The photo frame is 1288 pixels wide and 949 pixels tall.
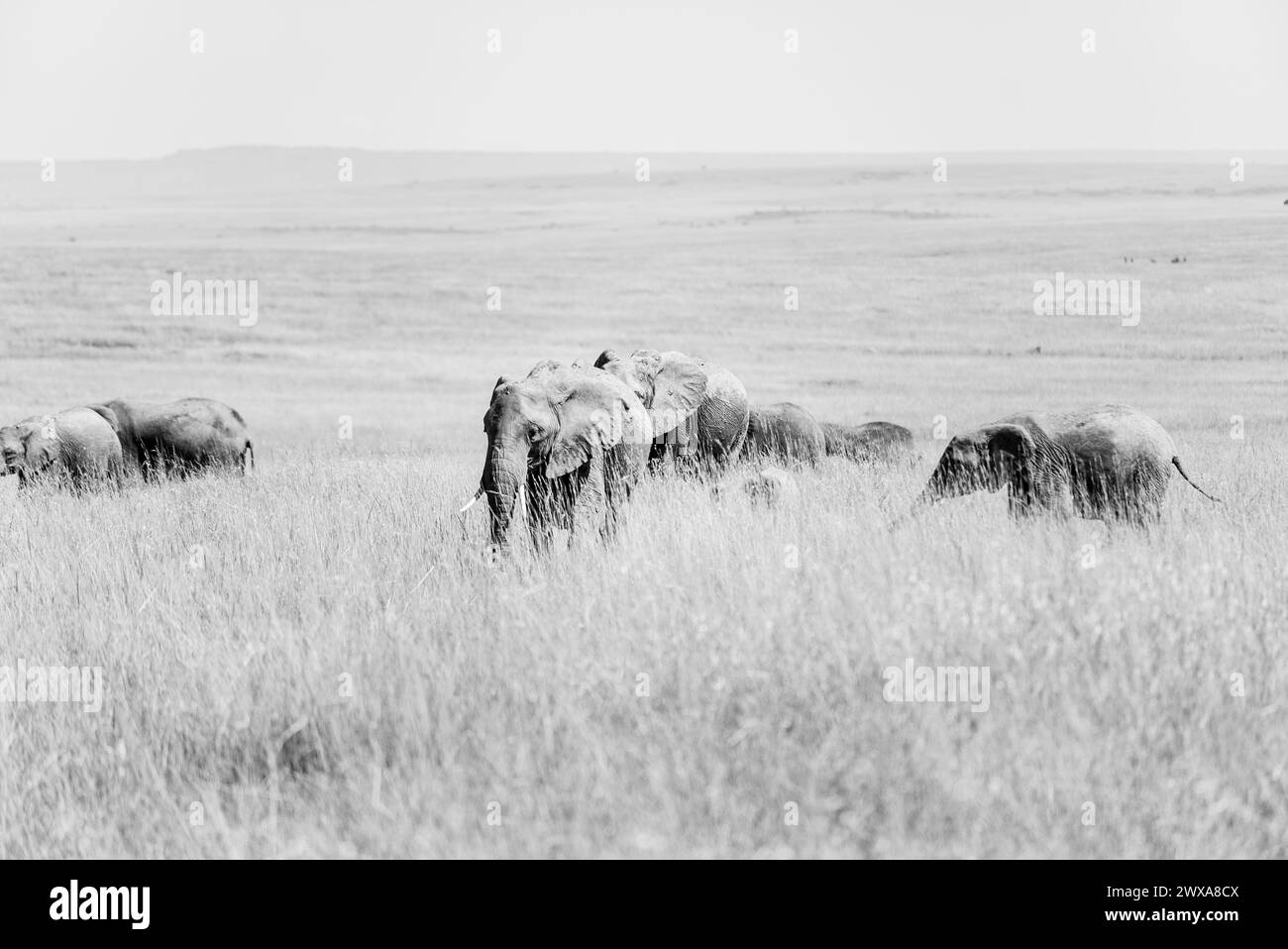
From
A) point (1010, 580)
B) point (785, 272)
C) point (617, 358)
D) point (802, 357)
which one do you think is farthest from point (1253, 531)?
point (785, 272)

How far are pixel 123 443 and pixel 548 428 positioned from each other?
970cm

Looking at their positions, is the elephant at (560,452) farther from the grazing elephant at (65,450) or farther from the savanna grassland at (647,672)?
the grazing elephant at (65,450)

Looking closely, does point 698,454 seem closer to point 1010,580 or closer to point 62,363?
point 1010,580

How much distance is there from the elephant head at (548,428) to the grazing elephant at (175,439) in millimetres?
8351

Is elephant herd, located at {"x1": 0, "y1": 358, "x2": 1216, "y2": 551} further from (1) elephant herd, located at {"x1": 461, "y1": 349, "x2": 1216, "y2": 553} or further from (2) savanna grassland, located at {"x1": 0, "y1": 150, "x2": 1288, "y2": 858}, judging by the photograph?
(2) savanna grassland, located at {"x1": 0, "y1": 150, "x2": 1288, "y2": 858}

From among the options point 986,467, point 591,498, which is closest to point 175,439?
point 591,498

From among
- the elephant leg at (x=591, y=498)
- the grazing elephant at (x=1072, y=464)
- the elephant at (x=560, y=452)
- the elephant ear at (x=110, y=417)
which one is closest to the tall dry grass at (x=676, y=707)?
the elephant at (x=560, y=452)

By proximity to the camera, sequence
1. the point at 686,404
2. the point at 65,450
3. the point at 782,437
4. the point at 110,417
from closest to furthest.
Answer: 1. the point at 686,404
2. the point at 65,450
3. the point at 782,437
4. the point at 110,417

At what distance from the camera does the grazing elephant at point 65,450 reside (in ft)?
53.0

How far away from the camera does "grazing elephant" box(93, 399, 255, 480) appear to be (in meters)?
17.6

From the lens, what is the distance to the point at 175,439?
1789 cm

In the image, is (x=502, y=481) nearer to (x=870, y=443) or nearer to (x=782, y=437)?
(x=782, y=437)

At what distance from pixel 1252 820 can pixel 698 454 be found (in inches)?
404

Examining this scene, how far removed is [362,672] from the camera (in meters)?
6.37
